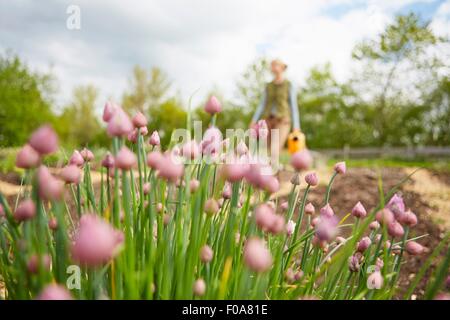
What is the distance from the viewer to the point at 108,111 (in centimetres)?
89

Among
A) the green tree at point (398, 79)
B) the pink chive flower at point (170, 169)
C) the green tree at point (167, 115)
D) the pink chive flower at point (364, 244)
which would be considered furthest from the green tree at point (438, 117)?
the pink chive flower at point (170, 169)

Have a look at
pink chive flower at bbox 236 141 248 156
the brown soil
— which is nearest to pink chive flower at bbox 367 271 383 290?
pink chive flower at bbox 236 141 248 156

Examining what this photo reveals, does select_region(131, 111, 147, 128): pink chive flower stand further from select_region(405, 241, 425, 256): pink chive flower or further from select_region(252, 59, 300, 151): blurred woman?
select_region(252, 59, 300, 151): blurred woman

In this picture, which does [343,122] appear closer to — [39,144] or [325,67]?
[325,67]

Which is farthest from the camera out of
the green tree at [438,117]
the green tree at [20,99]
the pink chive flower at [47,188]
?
the green tree at [438,117]

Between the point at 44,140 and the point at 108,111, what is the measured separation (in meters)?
0.26

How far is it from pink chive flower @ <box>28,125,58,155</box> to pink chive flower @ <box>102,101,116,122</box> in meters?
0.23

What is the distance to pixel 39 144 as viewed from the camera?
0.65 m

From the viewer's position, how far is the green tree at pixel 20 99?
13336mm

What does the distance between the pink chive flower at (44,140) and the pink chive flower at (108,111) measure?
23cm

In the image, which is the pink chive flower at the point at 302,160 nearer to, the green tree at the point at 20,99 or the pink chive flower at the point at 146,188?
the pink chive flower at the point at 146,188

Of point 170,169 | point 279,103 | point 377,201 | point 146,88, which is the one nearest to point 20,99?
point 146,88

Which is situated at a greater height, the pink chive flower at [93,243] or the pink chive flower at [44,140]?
the pink chive flower at [44,140]
